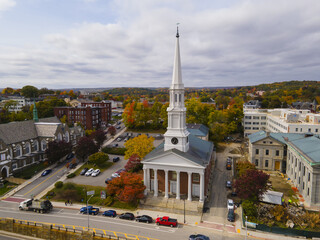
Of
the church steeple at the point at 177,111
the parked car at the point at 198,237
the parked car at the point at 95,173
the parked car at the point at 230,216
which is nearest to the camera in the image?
the parked car at the point at 198,237

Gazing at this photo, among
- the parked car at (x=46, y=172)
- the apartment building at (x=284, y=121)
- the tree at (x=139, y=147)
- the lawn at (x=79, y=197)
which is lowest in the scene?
the lawn at (x=79, y=197)

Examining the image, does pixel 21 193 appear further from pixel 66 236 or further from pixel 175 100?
pixel 175 100

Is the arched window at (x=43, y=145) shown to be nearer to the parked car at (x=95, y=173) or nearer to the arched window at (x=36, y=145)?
the arched window at (x=36, y=145)

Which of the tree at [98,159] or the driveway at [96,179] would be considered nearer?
the driveway at [96,179]

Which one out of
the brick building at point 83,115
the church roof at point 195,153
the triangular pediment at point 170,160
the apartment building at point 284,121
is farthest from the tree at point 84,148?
the apartment building at point 284,121

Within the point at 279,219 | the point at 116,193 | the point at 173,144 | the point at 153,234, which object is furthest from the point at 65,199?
the point at 279,219

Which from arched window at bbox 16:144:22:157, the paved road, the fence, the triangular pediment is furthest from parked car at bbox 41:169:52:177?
the fence

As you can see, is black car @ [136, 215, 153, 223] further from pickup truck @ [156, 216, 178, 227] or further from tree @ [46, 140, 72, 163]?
tree @ [46, 140, 72, 163]
